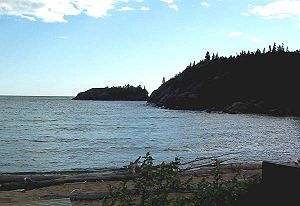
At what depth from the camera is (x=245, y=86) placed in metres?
115

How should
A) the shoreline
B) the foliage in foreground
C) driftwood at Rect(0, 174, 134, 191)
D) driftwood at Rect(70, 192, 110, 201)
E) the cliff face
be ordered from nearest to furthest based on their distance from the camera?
1. the foliage in foreground
2. driftwood at Rect(70, 192, 110, 201)
3. the shoreline
4. driftwood at Rect(0, 174, 134, 191)
5. the cliff face

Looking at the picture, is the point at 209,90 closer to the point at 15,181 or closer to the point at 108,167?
the point at 108,167

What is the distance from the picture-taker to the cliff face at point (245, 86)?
348 feet

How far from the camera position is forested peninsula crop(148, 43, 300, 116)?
106188 mm

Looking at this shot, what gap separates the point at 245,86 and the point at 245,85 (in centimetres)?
54

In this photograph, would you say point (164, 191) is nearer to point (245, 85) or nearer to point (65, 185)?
point (65, 185)

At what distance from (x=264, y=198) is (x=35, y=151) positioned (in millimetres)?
24666

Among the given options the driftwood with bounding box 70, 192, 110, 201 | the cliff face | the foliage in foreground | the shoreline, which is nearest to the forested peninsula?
the cliff face

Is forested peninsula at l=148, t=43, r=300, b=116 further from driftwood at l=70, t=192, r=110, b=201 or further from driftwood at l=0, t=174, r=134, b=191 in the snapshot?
driftwood at l=70, t=192, r=110, b=201

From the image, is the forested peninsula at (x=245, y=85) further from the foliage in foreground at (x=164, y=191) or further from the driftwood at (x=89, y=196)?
the foliage in foreground at (x=164, y=191)

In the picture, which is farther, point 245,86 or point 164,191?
point 245,86

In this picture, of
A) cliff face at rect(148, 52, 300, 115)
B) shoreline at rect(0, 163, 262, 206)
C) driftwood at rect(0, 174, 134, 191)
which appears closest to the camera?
shoreline at rect(0, 163, 262, 206)

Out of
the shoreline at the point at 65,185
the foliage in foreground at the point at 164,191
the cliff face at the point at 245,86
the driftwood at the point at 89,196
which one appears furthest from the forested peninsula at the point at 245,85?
the foliage in foreground at the point at 164,191

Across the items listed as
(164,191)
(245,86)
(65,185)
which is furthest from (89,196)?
(245,86)
